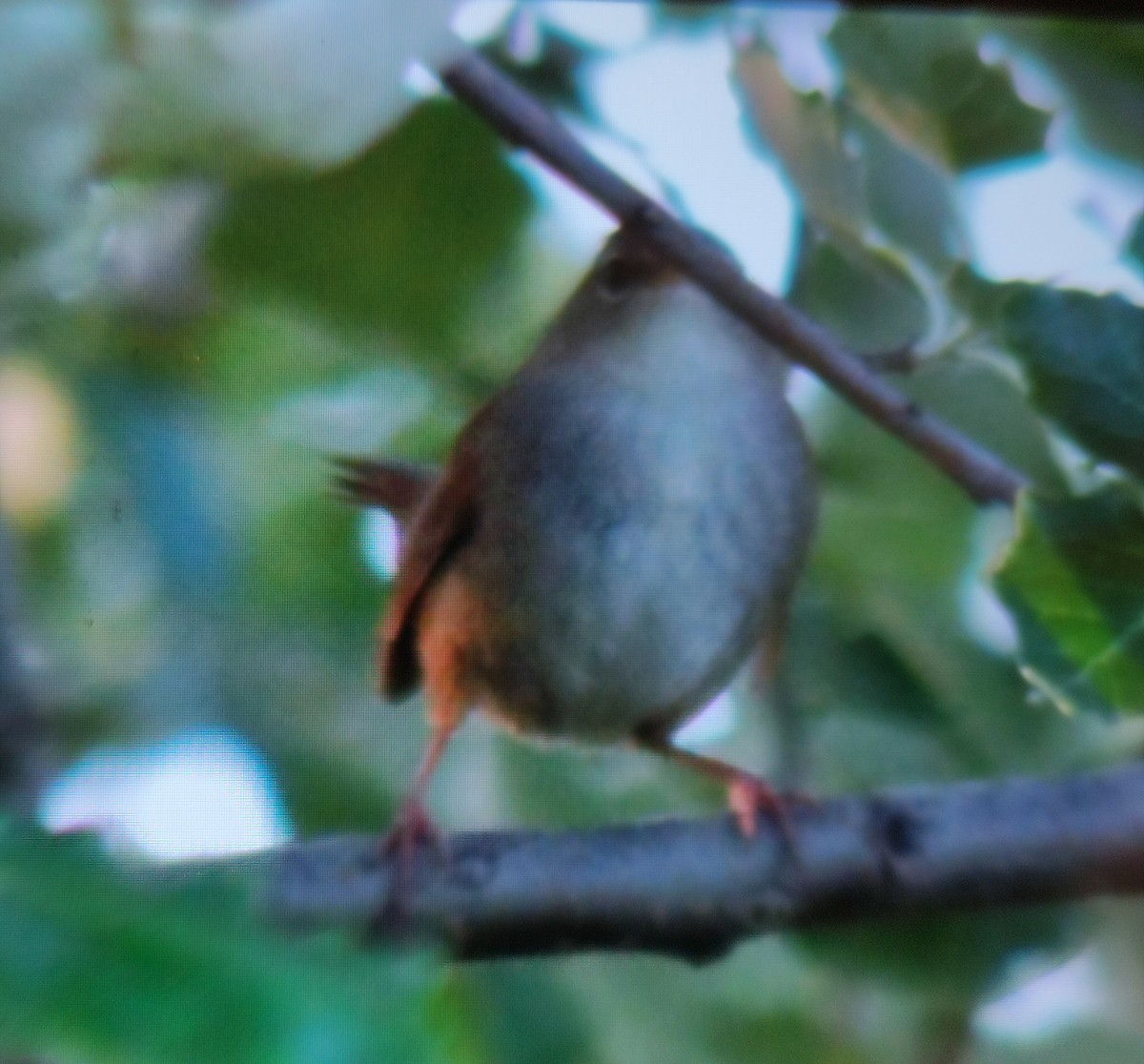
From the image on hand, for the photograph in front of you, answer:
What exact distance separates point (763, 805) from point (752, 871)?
91 millimetres

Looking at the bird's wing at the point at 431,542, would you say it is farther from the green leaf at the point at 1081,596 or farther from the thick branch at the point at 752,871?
the green leaf at the point at 1081,596

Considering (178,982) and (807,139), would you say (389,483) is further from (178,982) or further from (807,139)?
(178,982)

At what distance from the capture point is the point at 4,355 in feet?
3.65

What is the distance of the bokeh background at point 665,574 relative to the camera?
99cm

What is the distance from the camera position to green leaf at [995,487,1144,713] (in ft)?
3.00

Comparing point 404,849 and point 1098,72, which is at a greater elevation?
point 1098,72

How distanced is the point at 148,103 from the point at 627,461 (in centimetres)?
81

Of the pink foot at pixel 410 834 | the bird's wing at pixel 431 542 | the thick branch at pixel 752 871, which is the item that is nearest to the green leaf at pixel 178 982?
the thick branch at pixel 752 871

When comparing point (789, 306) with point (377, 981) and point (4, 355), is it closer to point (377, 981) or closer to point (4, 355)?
point (4, 355)

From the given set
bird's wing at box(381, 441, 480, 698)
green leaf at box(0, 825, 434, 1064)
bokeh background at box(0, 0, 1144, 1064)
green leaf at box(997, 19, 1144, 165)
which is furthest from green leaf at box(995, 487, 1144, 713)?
bird's wing at box(381, 441, 480, 698)

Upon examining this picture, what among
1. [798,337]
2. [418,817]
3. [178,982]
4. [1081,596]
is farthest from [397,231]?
[178,982]

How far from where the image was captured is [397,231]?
3.92 ft

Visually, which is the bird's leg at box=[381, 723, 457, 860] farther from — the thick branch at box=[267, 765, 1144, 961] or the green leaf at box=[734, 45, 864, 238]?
the green leaf at box=[734, 45, 864, 238]

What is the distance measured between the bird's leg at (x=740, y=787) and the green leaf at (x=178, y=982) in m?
0.59
